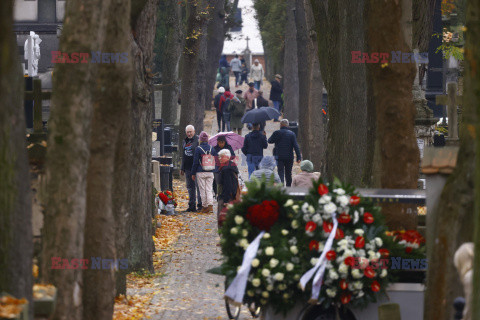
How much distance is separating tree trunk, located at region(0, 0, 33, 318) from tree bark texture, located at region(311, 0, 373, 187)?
927 cm

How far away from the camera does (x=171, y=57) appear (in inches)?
1321

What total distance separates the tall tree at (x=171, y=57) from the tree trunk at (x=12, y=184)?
24.2 metres

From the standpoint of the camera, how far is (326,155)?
63.2 feet

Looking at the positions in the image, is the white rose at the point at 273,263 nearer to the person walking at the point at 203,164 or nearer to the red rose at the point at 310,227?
the red rose at the point at 310,227

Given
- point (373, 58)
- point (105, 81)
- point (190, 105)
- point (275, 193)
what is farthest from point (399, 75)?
point (190, 105)

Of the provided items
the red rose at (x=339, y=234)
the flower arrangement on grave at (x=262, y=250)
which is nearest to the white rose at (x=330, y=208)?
the red rose at (x=339, y=234)

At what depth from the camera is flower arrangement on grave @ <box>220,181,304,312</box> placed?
33.3 feet

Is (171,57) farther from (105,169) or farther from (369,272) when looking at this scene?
(369,272)

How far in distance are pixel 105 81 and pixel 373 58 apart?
12.6 ft

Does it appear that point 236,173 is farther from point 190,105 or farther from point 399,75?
point 190,105

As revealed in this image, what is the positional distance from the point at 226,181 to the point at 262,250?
8.52 m

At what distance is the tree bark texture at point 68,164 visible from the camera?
348 inches

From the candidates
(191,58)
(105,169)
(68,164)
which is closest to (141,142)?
(105,169)

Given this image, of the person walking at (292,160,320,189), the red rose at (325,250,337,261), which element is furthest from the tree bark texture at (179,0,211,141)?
the red rose at (325,250,337,261)
